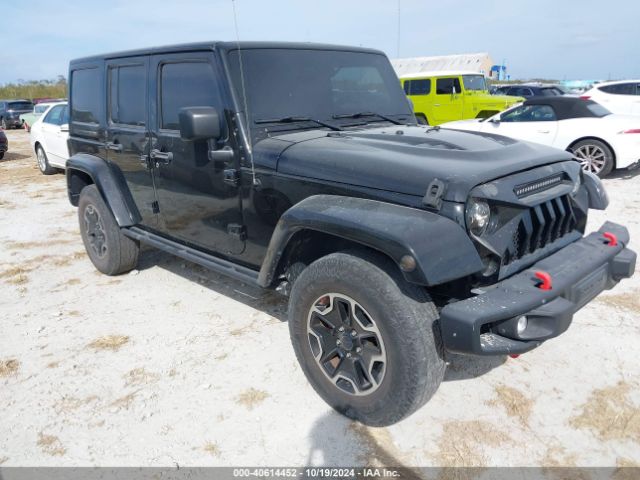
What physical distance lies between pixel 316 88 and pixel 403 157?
118 centimetres

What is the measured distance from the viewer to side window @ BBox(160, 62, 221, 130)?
3350mm

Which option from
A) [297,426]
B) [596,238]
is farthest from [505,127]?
[297,426]

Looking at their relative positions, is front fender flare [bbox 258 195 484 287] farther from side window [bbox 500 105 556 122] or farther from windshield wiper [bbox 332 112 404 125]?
side window [bbox 500 105 556 122]

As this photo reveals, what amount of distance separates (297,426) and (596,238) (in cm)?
206

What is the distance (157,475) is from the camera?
248 cm

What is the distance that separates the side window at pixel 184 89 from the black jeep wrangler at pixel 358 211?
14 mm

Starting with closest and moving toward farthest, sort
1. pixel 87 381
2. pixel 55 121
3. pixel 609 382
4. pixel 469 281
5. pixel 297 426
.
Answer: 1. pixel 469 281
2. pixel 297 426
3. pixel 609 382
4. pixel 87 381
5. pixel 55 121

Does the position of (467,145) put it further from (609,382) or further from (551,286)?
(609,382)

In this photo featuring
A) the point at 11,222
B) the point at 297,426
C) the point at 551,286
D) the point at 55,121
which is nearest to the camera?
the point at 551,286

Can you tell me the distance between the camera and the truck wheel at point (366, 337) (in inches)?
92.4

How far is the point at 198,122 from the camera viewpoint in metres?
2.96

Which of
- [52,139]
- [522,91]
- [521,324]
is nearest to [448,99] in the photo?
[522,91]

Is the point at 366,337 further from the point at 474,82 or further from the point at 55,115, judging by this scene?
the point at 474,82

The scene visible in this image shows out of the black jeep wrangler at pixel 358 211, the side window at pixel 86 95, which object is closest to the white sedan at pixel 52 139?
the side window at pixel 86 95
